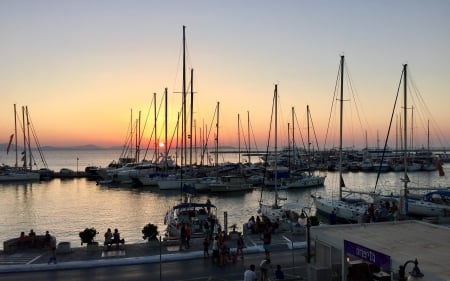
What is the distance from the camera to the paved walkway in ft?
65.1

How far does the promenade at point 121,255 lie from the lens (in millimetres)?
19750

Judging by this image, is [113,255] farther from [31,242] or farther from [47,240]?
[31,242]

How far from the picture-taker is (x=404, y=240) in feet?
44.9

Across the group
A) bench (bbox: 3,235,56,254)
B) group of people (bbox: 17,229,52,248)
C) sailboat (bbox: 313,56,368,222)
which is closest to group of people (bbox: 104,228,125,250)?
bench (bbox: 3,235,56,254)

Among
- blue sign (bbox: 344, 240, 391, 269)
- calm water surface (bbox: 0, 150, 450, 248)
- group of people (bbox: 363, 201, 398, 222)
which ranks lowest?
calm water surface (bbox: 0, 150, 450, 248)

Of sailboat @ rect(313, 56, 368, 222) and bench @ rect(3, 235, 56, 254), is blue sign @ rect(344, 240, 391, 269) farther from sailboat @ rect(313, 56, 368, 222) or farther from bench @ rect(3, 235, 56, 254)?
sailboat @ rect(313, 56, 368, 222)

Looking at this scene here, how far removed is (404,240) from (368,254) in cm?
232

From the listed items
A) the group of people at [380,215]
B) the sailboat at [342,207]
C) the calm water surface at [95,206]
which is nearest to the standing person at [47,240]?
the calm water surface at [95,206]

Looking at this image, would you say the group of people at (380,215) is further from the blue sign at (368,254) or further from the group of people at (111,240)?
the blue sign at (368,254)

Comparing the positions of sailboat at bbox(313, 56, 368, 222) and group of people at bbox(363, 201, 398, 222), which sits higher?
group of people at bbox(363, 201, 398, 222)

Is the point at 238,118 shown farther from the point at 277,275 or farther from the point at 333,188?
the point at 277,275

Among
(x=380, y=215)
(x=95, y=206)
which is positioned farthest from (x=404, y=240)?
(x=95, y=206)

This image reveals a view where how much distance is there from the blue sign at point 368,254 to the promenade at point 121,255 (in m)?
6.99

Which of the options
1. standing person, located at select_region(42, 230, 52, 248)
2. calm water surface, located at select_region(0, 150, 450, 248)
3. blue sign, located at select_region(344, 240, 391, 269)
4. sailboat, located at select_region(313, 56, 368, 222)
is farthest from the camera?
calm water surface, located at select_region(0, 150, 450, 248)
